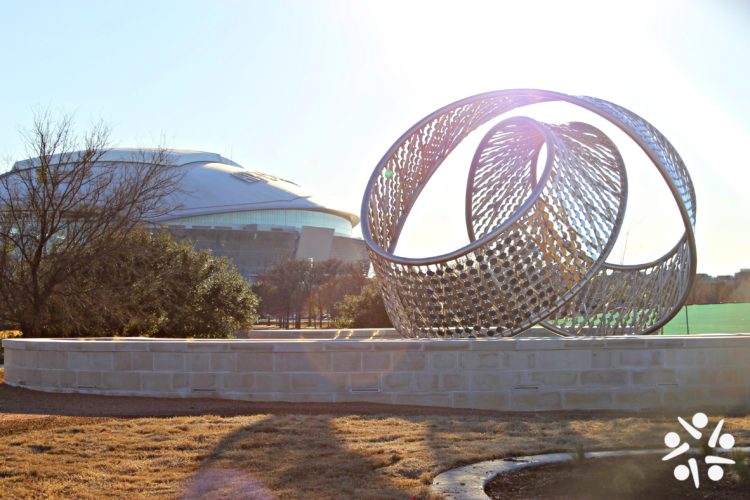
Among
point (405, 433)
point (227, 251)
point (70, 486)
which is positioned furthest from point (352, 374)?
point (227, 251)

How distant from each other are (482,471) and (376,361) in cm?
559

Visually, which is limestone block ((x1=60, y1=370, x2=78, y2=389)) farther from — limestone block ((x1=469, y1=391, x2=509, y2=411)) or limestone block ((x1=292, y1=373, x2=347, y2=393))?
limestone block ((x1=469, y1=391, x2=509, y2=411))

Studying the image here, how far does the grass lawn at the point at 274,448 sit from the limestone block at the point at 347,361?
158 centimetres

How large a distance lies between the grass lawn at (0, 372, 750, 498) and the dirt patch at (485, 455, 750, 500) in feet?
1.40

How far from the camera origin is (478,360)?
12352 mm

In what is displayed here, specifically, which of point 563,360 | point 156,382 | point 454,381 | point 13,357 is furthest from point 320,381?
point 13,357

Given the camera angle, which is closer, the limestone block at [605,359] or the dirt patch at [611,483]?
→ the dirt patch at [611,483]

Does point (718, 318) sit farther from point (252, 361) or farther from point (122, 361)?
point (122, 361)

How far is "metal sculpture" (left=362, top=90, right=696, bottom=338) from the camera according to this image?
47.8 ft

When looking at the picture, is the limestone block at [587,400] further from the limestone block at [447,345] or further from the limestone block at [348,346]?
the limestone block at [348,346]

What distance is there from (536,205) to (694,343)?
11.2 ft

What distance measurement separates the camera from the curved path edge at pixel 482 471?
6021 millimetres

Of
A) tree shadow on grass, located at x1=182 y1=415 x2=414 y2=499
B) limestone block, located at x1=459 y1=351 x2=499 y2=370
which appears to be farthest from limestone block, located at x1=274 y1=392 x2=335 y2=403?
tree shadow on grass, located at x1=182 y1=415 x2=414 y2=499

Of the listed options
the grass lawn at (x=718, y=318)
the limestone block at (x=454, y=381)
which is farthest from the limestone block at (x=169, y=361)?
the grass lawn at (x=718, y=318)
